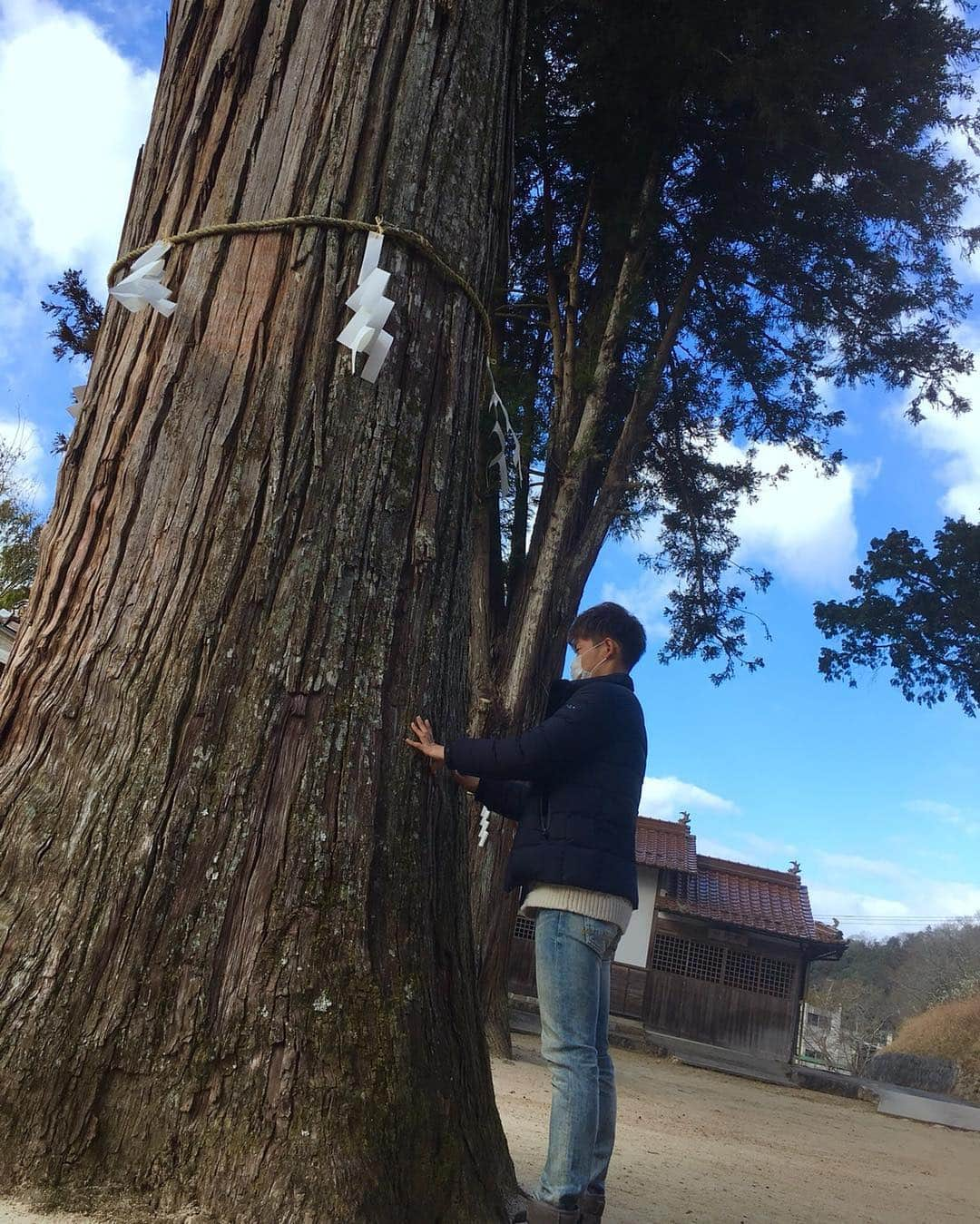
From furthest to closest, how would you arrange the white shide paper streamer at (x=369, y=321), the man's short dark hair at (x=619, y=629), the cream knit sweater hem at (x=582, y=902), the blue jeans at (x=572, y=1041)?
the man's short dark hair at (x=619, y=629)
the cream knit sweater hem at (x=582, y=902)
the blue jeans at (x=572, y=1041)
the white shide paper streamer at (x=369, y=321)

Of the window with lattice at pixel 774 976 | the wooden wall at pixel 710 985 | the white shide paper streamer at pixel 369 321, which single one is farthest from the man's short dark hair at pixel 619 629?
the window with lattice at pixel 774 976

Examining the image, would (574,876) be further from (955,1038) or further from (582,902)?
(955,1038)

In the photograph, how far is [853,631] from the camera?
1181 cm

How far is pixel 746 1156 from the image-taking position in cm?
559

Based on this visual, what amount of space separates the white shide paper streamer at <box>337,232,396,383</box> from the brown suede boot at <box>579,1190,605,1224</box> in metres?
1.97

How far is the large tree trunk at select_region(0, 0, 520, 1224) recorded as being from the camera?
1782mm

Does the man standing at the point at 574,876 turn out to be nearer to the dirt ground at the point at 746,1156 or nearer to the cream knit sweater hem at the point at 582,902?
the cream knit sweater hem at the point at 582,902

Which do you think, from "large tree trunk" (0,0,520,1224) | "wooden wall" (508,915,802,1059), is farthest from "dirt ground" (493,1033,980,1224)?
"wooden wall" (508,915,802,1059)

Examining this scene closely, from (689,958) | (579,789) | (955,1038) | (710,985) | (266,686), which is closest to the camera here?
(266,686)

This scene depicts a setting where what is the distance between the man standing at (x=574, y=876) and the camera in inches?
92.3

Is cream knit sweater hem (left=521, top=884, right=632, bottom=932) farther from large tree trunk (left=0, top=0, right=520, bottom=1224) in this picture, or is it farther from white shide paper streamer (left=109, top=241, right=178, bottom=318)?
white shide paper streamer (left=109, top=241, right=178, bottom=318)

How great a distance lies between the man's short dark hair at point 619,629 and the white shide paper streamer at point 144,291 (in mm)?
1381

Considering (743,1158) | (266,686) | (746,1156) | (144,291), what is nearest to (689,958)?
(746,1156)

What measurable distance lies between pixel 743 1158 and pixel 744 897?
13.2m
